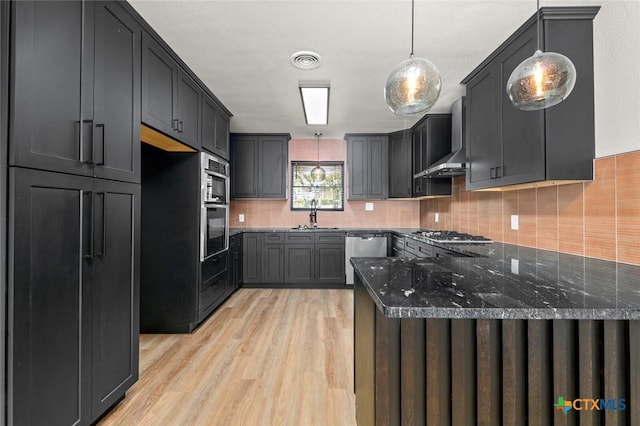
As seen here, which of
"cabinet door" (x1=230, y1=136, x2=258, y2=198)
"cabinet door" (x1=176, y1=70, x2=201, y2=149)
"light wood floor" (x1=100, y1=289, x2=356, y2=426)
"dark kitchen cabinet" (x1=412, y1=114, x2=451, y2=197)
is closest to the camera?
"light wood floor" (x1=100, y1=289, x2=356, y2=426)

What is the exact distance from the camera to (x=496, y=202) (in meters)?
3.02

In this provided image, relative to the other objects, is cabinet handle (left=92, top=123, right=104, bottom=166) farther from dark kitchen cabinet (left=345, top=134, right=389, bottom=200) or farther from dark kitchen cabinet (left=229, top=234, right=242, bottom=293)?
dark kitchen cabinet (left=345, top=134, right=389, bottom=200)

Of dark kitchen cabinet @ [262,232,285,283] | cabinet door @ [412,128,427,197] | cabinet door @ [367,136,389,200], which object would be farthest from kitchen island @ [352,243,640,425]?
cabinet door @ [367,136,389,200]

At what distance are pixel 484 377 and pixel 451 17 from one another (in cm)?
207

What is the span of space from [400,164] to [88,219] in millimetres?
4151

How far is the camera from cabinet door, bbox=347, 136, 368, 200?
5066 mm

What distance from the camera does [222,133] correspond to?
382 centimetres

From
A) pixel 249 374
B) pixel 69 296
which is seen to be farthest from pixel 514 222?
pixel 69 296

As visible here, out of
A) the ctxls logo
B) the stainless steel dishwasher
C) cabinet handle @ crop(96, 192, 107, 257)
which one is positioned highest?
cabinet handle @ crop(96, 192, 107, 257)

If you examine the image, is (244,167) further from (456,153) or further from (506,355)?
(506,355)

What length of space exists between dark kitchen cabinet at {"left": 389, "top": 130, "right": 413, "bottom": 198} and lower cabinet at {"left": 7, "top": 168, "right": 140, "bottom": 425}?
3719 millimetres

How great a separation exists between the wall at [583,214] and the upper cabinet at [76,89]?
2.85 meters

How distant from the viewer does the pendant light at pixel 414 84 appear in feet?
4.49

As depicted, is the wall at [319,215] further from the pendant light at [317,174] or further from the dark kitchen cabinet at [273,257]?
the dark kitchen cabinet at [273,257]
